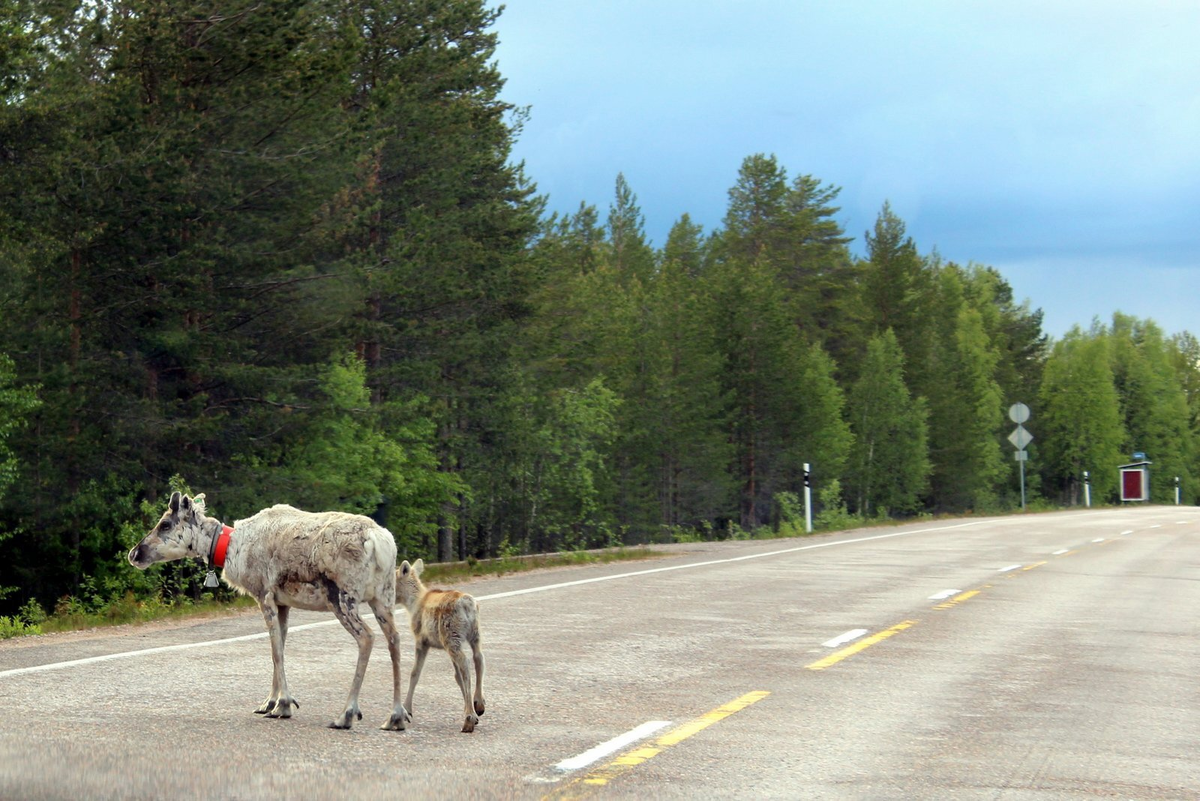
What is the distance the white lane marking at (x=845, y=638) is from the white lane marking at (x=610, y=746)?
4.24 meters

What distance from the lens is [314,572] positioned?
735cm

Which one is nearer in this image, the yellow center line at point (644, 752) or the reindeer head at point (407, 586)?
the yellow center line at point (644, 752)

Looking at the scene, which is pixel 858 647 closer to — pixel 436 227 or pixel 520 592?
pixel 520 592

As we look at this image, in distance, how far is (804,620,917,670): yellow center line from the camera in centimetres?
1059

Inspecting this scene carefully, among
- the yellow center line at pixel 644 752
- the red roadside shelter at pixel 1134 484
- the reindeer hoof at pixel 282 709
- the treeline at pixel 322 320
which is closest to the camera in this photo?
the yellow center line at pixel 644 752

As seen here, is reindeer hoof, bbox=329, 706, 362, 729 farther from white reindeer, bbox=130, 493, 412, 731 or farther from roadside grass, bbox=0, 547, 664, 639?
roadside grass, bbox=0, 547, 664, 639

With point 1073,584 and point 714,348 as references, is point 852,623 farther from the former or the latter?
point 714,348

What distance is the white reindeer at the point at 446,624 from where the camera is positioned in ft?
23.4

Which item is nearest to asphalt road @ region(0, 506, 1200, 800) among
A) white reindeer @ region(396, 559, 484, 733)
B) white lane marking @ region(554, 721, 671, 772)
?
white lane marking @ region(554, 721, 671, 772)

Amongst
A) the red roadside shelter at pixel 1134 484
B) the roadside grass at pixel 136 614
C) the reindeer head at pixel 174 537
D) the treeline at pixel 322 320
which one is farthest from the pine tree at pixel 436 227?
the red roadside shelter at pixel 1134 484

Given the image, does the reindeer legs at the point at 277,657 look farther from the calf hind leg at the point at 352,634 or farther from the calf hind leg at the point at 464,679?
the calf hind leg at the point at 464,679

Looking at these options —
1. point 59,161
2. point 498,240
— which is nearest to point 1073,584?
point 59,161

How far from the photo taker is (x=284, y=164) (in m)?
24.7

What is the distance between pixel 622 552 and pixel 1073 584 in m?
8.69
